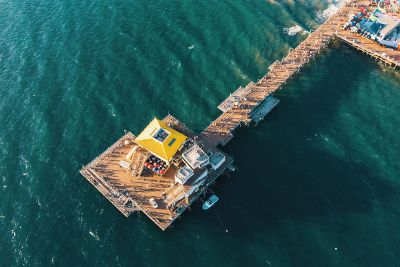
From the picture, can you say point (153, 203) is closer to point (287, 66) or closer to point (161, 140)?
point (161, 140)

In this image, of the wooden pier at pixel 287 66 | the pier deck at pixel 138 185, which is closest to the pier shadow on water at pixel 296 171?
the wooden pier at pixel 287 66

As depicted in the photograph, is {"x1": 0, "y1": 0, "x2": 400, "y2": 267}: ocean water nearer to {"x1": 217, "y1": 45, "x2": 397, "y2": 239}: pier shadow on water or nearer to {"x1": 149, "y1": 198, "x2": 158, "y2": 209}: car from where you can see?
{"x1": 217, "y1": 45, "x2": 397, "y2": 239}: pier shadow on water

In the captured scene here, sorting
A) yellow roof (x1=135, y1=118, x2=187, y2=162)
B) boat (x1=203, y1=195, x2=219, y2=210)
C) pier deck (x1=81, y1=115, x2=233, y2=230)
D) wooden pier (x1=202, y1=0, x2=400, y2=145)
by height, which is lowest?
pier deck (x1=81, y1=115, x2=233, y2=230)

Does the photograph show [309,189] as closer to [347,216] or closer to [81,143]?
[347,216]

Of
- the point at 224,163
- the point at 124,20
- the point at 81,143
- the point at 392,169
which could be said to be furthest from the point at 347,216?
the point at 124,20

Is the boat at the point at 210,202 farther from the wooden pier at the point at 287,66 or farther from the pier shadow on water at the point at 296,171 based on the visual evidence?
the wooden pier at the point at 287,66

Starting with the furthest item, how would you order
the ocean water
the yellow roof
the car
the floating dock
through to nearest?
the yellow roof < the floating dock < the car < the ocean water

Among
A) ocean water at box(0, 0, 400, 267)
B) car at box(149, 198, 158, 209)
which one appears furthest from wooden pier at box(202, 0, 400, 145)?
car at box(149, 198, 158, 209)

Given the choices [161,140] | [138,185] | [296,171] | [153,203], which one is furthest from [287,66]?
[153,203]
